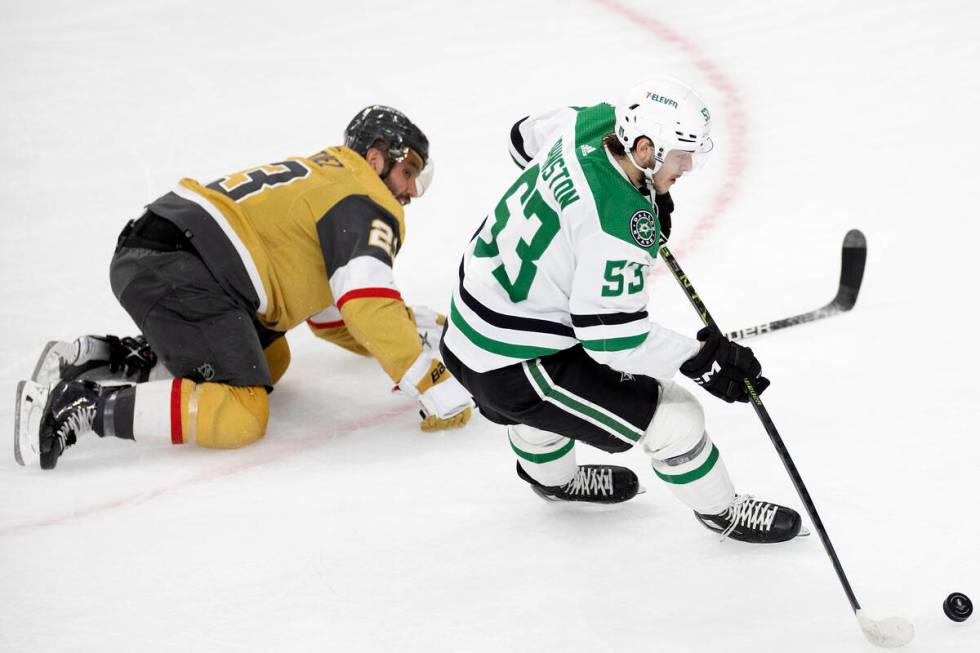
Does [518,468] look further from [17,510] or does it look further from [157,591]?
[17,510]

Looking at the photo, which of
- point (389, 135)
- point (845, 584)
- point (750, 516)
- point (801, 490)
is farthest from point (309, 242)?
point (845, 584)

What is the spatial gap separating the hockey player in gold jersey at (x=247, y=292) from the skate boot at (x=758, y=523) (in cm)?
89

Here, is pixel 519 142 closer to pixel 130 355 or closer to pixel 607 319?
pixel 607 319

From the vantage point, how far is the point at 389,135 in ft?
11.0

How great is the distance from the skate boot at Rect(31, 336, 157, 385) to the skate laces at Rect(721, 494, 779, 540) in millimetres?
1924

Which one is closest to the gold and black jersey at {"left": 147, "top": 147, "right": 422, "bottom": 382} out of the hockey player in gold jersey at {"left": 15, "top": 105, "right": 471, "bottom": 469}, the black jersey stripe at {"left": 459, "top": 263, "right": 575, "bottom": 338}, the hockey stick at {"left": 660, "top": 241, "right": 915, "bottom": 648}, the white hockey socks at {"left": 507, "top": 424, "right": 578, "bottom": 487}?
the hockey player in gold jersey at {"left": 15, "top": 105, "right": 471, "bottom": 469}

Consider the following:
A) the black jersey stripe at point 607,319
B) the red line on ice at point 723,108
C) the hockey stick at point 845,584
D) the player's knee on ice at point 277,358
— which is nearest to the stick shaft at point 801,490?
the hockey stick at point 845,584

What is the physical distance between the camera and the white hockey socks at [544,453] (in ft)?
8.45

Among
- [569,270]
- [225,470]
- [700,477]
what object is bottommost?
[225,470]

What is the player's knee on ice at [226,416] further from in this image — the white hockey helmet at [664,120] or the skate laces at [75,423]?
the white hockey helmet at [664,120]

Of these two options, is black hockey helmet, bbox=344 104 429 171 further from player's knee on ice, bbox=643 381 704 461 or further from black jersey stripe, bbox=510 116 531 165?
player's knee on ice, bbox=643 381 704 461

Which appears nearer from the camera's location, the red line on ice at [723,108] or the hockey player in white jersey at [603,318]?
the hockey player in white jersey at [603,318]

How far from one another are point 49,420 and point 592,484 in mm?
1397

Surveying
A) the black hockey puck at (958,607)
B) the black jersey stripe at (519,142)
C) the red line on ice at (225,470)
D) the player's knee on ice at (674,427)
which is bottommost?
the red line on ice at (225,470)
